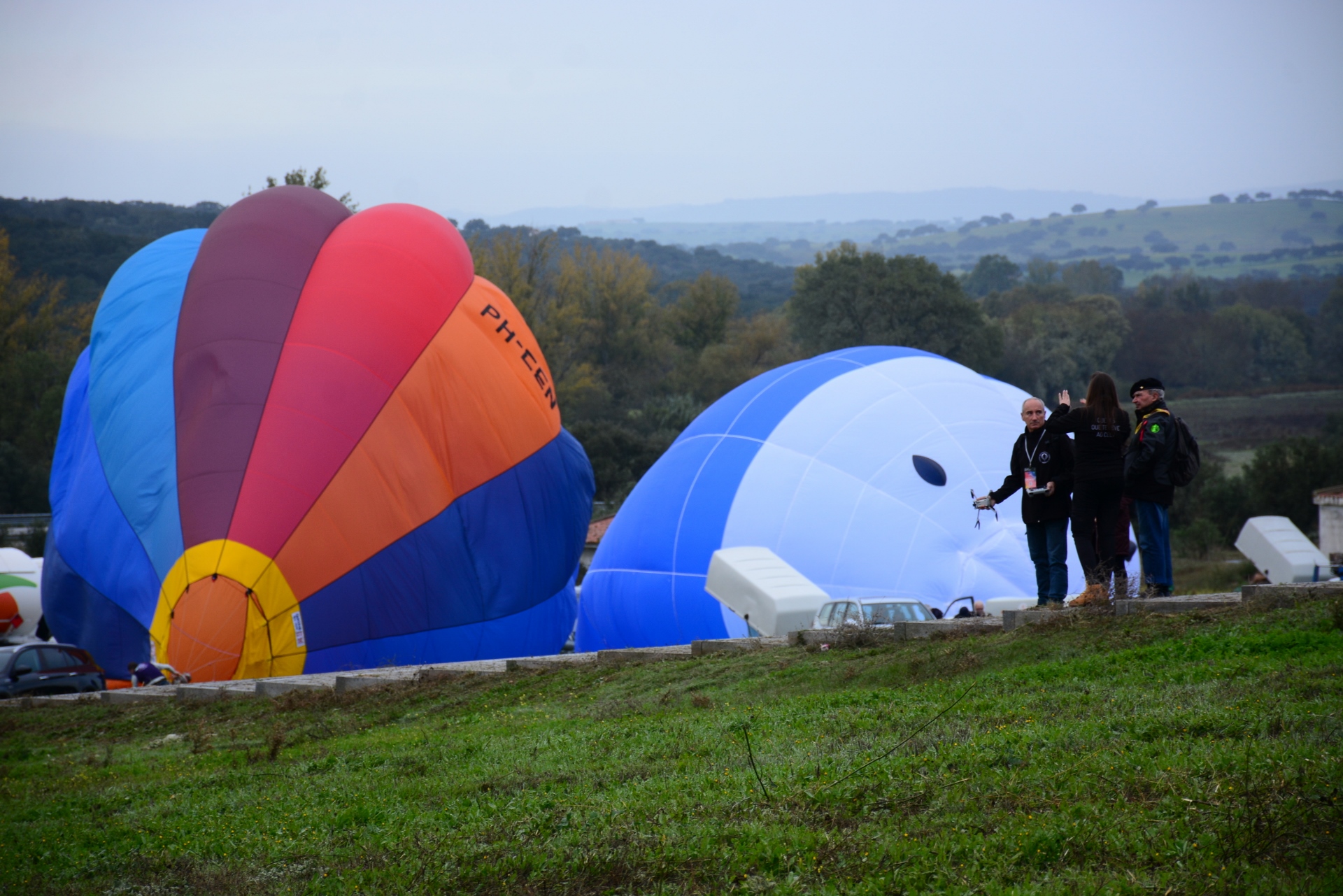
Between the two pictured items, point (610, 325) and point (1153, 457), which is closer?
point (1153, 457)

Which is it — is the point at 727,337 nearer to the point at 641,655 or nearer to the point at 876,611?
the point at 876,611

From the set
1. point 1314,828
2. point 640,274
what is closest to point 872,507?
point 1314,828

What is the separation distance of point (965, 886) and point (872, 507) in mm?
12312

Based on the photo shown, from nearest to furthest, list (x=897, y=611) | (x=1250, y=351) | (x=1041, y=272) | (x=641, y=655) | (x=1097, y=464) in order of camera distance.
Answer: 1. (x=1097, y=464)
2. (x=641, y=655)
3. (x=897, y=611)
4. (x=1250, y=351)
5. (x=1041, y=272)

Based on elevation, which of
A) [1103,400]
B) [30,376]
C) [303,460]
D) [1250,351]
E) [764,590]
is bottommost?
[1250,351]

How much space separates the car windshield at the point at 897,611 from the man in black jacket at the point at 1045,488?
141 inches

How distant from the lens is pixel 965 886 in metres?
4.34

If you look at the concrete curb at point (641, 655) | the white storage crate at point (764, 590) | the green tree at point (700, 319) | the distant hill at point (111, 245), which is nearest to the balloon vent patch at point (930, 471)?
the white storage crate at point (764, 590)

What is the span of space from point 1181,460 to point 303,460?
9.76 m

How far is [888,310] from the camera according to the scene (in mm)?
→ 64875

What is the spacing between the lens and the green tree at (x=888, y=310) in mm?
63875

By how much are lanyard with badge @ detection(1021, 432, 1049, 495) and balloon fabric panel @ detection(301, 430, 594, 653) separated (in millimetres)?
8124

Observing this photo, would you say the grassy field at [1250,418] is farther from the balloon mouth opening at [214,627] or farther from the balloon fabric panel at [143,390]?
the balloon mouth opening at [214,627]

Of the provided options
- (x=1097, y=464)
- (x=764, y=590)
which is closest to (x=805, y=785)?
(x=1097, y=464)
